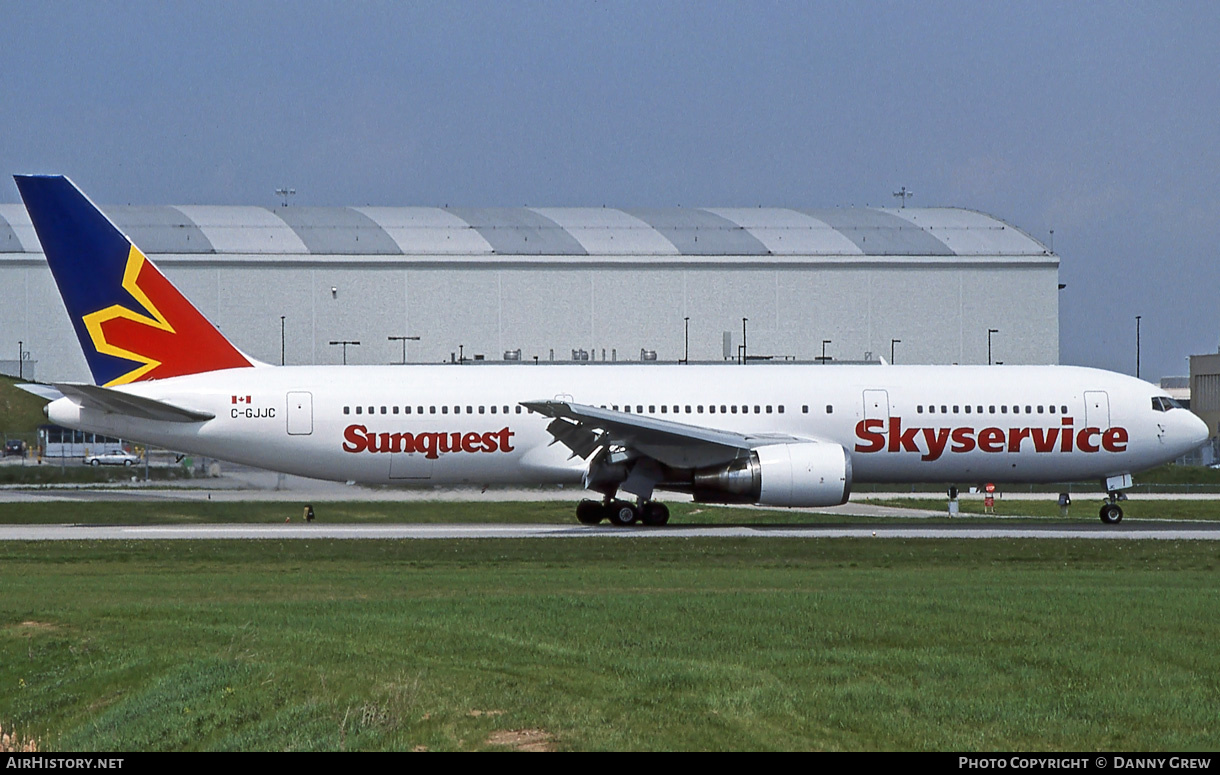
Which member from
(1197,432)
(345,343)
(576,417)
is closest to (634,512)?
(576,417)

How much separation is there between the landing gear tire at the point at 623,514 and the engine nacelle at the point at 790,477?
272cm

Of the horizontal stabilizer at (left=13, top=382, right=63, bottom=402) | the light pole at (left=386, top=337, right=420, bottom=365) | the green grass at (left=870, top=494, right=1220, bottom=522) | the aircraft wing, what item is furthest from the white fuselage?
the light pole at (left=386, top=337, right=420, bottom=365)

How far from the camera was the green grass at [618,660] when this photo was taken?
412 inches

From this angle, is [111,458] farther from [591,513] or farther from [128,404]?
[591,513]

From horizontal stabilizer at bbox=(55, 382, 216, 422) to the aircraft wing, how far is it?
7.84 meters

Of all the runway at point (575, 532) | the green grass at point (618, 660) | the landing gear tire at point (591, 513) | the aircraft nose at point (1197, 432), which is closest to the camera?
the green grass at point (618, 660)

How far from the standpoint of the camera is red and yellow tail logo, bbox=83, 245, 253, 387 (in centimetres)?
3161

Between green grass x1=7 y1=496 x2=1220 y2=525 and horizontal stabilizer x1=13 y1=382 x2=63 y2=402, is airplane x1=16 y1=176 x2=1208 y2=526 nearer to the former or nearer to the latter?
horizontal stabilizer x1=13 y1=382 x2=63 y2=402

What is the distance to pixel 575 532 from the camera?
3045cm

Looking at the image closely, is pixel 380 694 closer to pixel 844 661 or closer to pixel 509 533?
pixel 844 661

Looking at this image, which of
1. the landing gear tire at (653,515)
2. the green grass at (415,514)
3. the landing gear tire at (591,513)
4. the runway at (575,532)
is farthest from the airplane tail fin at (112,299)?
the landing gear tire at (653,515)

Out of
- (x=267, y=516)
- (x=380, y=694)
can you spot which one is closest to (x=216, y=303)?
(x=267, y=516)

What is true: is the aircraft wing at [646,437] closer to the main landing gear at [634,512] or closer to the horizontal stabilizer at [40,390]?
the main landing gear at [634,512]

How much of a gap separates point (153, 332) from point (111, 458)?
153 ft
